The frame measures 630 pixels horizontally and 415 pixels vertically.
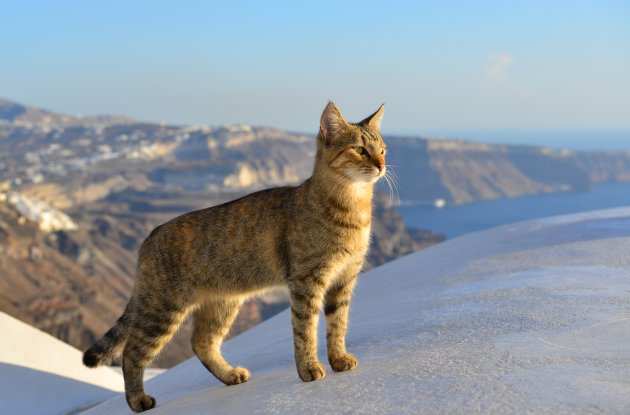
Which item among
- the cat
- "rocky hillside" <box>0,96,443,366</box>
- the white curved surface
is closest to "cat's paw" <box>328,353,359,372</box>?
the cat

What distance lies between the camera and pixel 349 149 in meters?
6.14

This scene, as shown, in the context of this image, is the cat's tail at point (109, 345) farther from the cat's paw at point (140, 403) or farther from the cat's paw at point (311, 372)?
the cat's paw at point (311, 372)

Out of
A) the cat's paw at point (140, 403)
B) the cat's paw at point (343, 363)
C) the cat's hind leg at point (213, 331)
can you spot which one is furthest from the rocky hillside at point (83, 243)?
the cat's paw at point (343, 363)

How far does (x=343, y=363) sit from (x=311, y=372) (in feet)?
1.25

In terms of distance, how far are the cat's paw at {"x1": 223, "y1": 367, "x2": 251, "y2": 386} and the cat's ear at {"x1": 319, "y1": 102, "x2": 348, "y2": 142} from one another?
115 inches

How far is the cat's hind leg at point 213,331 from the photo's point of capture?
7508mm

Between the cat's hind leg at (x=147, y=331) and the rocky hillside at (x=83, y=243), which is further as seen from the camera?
the rocky hillside at (x=83, y=243)

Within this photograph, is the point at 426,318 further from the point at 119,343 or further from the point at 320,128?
the point at 119,343

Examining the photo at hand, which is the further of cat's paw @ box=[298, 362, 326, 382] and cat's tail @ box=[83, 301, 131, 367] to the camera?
cat's tail @ box=[83, 301, 131, 367]

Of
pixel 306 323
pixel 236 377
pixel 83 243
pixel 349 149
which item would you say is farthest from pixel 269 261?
pixel 83 243

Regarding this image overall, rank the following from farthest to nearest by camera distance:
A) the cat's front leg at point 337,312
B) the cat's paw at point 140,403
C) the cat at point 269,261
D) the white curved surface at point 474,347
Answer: the cat's paw at point 140,403, the cat's front leg at point 337,312, the cat at point 269,261, the white curved surface at point 474,347

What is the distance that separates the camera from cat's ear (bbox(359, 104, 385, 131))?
6.62 meters

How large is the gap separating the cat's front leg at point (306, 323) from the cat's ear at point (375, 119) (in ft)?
5.76

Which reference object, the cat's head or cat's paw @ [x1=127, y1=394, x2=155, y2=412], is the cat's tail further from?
the cat's head
